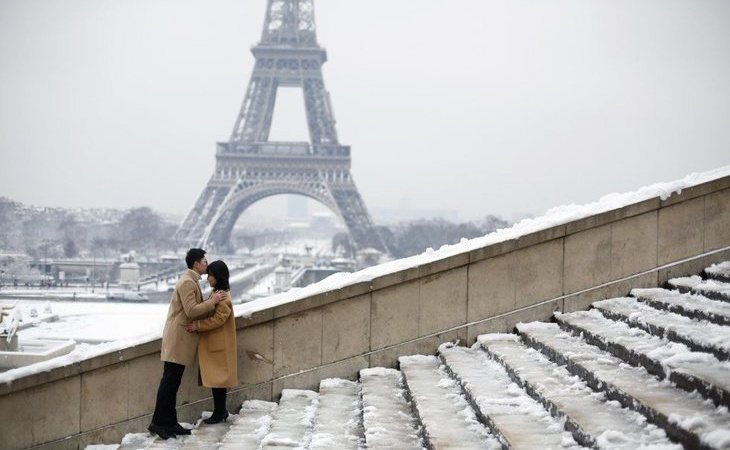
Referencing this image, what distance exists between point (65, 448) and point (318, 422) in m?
2.44

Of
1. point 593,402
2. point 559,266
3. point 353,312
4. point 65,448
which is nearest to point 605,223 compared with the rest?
point 559,266

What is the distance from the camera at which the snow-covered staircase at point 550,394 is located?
4910 millimetres

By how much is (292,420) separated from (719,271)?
172 inches

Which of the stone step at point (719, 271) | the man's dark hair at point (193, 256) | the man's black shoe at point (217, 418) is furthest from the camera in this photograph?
the stone step at point (719, 271)

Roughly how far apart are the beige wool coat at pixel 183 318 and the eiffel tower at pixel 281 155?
69666 mm

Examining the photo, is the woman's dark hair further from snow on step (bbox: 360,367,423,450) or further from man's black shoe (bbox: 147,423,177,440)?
snow on step (bbox: 360,367,423,450)

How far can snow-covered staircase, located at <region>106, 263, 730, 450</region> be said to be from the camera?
4.91 metres

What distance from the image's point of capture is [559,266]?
8.34 m

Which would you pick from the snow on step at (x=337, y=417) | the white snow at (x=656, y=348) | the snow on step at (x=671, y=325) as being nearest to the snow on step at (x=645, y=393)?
the white snow at (x=656, y=348)

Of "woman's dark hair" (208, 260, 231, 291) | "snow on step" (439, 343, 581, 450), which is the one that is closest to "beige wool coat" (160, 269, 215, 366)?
"woman's dark hair" (208, 260, 231, 291)

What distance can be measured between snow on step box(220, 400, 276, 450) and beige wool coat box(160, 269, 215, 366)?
2.22 ft

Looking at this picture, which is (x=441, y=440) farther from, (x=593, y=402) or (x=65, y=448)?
(x=65, y=448)

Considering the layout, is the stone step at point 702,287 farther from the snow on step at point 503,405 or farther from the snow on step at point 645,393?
the snow on step at point 503,405

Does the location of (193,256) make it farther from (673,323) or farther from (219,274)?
(673,323)
